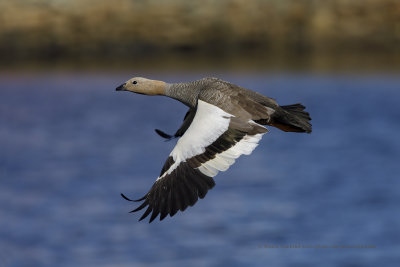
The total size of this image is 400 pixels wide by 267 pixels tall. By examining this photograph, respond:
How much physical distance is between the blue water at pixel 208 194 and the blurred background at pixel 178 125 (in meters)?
0.04

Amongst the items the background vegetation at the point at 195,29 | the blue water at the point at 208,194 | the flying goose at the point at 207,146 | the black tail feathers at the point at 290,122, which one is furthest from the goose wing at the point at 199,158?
the background vegetation at the point at 195,29

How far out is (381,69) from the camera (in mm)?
23953

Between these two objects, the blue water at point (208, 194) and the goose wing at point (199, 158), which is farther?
the blue water at point (208, 194)

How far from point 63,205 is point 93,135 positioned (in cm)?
577

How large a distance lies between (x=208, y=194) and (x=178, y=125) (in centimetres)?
560

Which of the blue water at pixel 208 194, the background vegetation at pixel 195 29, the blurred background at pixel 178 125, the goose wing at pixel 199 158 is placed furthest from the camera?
the background vegetation at pixel 195 29

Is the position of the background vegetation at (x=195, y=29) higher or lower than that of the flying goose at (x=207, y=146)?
higher

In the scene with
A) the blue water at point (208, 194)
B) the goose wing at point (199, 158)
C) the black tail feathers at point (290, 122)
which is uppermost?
the blue water at point (208, 194)

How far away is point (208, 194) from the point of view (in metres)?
Result: 15.6

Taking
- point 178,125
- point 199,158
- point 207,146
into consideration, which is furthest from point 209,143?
point 178,125

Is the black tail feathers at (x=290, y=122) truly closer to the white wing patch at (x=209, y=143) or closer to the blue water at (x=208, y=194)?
the white wing patch at (x=209, y=143)

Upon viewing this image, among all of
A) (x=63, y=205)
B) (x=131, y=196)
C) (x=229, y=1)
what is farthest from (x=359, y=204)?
(x=229, y=1)

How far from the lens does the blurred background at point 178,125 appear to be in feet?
44.7

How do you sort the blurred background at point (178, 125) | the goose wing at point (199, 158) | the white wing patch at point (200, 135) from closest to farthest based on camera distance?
the goose wing at point (199, 158) → the white wing patch at point (200, 135) → the blurred background at point (178, 125)
